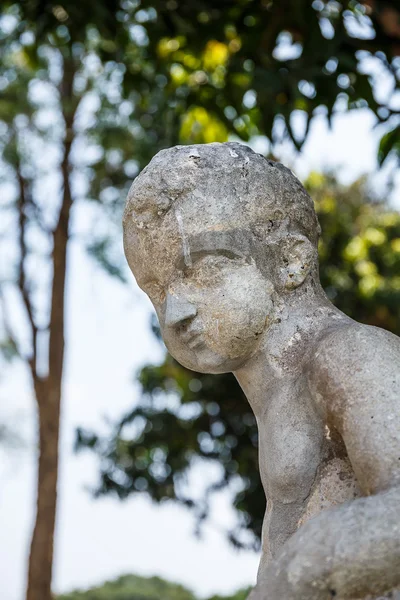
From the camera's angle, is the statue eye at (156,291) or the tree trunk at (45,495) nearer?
the statue eye at (156,291)

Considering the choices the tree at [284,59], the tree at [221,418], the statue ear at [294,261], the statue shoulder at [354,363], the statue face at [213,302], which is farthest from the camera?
the tree at [221,418]

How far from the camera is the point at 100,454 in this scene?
8008mm

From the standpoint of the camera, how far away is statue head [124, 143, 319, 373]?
2.31 metres

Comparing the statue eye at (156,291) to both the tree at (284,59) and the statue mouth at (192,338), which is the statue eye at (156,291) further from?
the tree at (284,59)

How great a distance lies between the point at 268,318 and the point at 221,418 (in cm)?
525

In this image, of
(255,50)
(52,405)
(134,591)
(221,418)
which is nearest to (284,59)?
(255,50)

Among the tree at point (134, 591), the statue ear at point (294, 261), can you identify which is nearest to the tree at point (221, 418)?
the tree at point (134, 591)

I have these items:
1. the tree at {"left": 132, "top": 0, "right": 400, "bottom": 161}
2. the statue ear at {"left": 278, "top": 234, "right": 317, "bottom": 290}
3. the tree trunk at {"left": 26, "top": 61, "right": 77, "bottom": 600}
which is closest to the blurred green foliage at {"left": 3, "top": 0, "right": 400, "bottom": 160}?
the tree at {"left": 132, "top": 0, "right": 400, "bottom": 161}

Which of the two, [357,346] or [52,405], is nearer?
[357,346]

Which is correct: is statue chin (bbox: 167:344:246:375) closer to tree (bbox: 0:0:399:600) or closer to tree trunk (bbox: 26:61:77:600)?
tree (bbox: 0:0:399:600)

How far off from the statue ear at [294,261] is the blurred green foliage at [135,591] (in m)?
7.69

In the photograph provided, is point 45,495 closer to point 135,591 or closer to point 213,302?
point 135,591

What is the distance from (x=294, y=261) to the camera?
7.95ft

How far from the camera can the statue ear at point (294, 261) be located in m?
2.40
